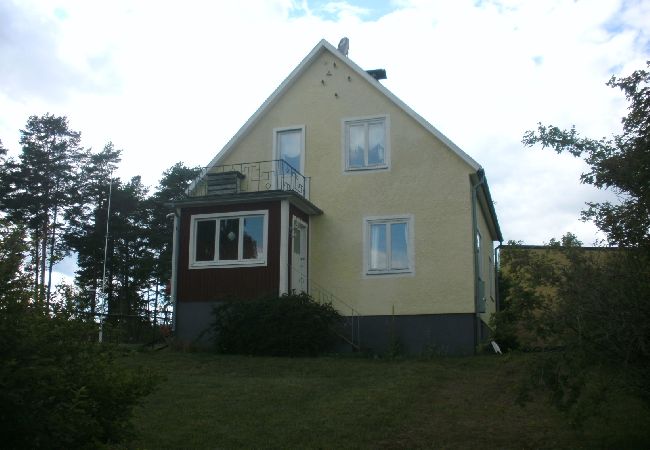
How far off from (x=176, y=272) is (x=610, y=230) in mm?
12650

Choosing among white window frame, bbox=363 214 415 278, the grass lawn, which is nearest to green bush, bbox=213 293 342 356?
white window frame, bbox=363 214 415 278

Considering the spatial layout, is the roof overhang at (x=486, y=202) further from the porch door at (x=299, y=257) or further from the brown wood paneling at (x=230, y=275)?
the brown wood paneling at (x=230, y=275)

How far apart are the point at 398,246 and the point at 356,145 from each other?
3.18m

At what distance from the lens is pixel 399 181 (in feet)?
61.1

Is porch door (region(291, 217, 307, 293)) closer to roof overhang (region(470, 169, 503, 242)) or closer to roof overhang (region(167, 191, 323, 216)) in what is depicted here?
roof overhang (region(167, 191, 323, 216))

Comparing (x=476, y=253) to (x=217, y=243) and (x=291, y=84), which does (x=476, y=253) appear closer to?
(x=217, y=243)

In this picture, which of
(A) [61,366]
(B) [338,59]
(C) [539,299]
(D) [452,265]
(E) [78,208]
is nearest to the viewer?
(A) [61,366]

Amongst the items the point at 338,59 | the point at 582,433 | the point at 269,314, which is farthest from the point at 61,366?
the point at 338,59

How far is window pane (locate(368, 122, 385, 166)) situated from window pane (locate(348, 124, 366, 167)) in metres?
0.17

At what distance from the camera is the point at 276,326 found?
1603 centimetres

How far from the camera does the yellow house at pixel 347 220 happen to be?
57.8 ft

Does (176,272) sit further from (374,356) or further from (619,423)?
(619,423)

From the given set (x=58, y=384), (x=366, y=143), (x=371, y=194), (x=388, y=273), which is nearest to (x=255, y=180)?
(x=366, y=143)

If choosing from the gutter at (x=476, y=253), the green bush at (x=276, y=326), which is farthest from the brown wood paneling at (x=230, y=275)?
the gutter at (x=476, y=253)
